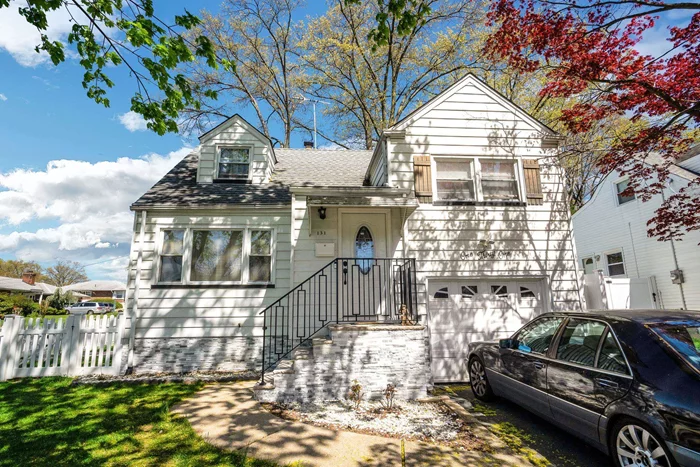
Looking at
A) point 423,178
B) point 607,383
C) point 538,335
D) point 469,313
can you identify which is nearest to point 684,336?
point 607,383

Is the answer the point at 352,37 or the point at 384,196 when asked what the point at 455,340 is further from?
the point at 352,37

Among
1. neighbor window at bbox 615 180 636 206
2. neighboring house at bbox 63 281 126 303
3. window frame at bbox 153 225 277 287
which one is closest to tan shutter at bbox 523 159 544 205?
window frame at bbox 153 225 277 287

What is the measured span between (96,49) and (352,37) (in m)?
14.5

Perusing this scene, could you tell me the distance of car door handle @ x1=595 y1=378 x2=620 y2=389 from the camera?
3.11 metres

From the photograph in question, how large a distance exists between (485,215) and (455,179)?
3.49 ft

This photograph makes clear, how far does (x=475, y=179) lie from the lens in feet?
25.8

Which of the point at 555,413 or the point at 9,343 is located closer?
the point at 555,413

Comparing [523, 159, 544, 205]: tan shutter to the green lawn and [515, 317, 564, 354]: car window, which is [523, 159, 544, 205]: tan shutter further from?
the green lawn

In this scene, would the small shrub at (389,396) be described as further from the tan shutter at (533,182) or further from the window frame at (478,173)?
the tan shutter at (533,182)

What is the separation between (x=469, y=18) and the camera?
16031 mm

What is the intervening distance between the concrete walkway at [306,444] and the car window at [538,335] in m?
1.34

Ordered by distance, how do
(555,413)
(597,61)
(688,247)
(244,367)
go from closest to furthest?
1. (555,413)
2. (597,61)
3. (244,367)
4. (688,247)

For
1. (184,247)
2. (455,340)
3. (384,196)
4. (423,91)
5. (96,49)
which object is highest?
(423,91)

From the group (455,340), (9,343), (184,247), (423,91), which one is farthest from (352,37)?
(9,343)
